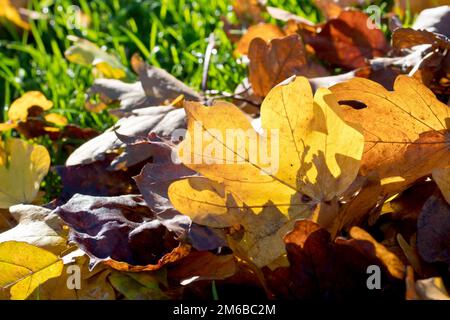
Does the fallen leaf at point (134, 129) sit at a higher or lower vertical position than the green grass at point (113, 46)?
higher

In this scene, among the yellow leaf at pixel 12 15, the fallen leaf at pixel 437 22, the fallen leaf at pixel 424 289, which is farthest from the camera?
the yellow leaf at pixel 12 15

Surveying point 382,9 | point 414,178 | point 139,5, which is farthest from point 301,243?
point 139,5

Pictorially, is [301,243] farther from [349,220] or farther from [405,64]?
[405,64]

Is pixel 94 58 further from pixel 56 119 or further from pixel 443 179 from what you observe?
pixel 443 179

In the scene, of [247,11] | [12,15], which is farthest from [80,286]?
[12,15]

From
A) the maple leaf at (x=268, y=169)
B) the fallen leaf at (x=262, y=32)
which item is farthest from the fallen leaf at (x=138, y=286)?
the fallen leaf at (x=262, y=32)

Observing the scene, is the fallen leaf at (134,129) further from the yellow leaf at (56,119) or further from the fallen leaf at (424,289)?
the fallen leaf at (424,289)

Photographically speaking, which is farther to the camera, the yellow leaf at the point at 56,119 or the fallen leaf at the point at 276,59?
the yellow leaf at the point at 56,119
